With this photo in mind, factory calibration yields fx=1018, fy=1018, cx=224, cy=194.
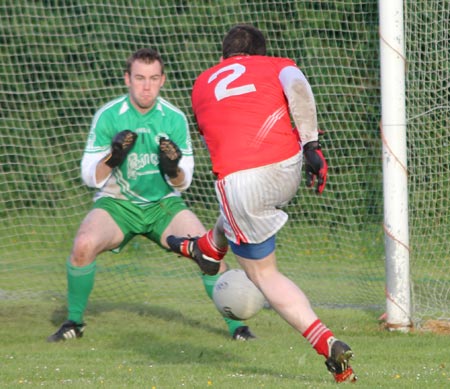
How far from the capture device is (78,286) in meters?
7.08

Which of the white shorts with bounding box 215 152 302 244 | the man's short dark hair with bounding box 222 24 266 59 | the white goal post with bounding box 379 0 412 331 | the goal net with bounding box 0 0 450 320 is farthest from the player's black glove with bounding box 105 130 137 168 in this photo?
the goal net with bounding box 0 0 450 320

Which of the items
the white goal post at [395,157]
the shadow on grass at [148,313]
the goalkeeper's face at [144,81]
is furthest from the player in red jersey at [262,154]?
the shadow on grass at [148,313]

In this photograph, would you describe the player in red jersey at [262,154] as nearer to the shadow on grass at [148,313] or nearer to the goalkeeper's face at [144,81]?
the goalkeeper's face at [144,81]

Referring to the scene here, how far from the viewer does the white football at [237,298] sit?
226 inches

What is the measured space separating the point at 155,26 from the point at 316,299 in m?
3.12

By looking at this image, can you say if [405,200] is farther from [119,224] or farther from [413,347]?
[119,224]

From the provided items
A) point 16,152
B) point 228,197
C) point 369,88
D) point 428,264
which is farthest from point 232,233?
point 16,152

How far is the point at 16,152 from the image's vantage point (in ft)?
34.8

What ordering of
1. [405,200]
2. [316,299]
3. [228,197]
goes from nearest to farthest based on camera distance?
[228,197], [405,200], [316,299]

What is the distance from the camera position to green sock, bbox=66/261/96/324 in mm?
7051

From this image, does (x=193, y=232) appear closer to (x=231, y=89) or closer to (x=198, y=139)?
(x=231, y=89)

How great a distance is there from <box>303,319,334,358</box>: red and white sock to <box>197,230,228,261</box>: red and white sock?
82cm

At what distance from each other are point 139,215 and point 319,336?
252 cm

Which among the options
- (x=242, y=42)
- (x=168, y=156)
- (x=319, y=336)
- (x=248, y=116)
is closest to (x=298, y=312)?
(x=319, y=336)
